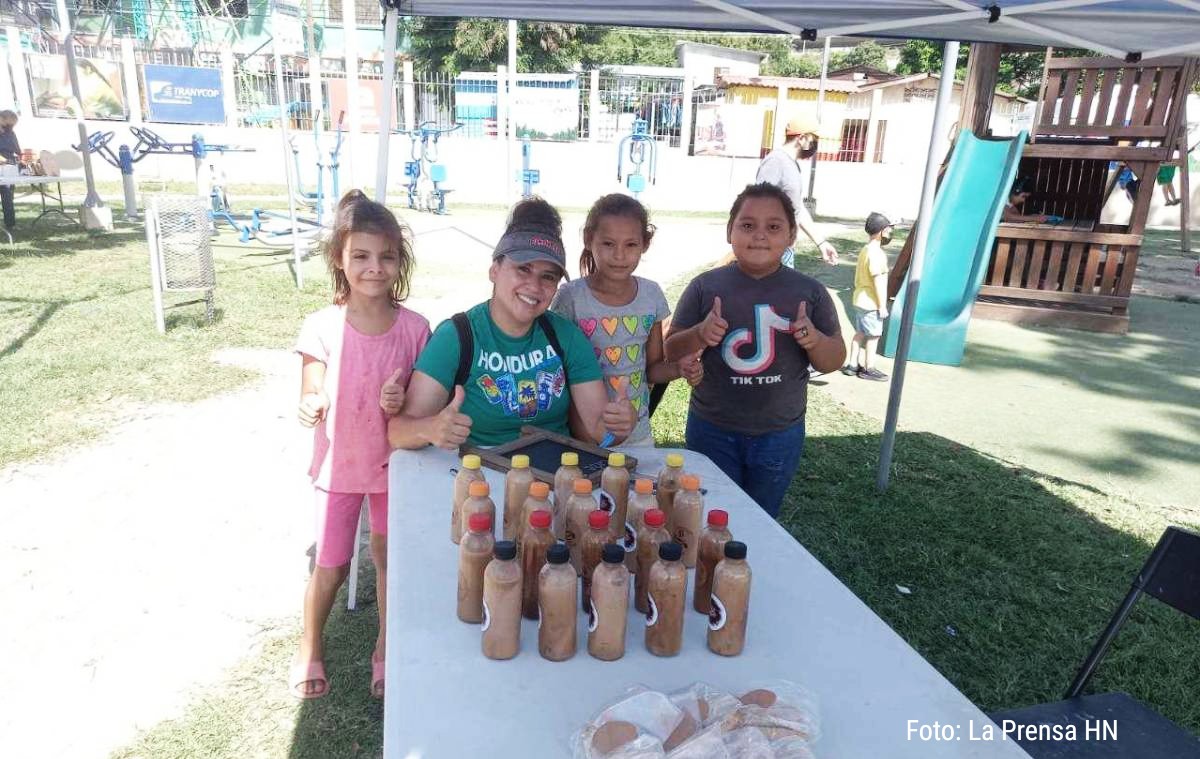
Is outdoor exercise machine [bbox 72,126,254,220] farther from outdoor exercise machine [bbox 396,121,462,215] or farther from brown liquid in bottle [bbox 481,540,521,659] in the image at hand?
brown liquid in bottle [bbox 481,540,521,659]

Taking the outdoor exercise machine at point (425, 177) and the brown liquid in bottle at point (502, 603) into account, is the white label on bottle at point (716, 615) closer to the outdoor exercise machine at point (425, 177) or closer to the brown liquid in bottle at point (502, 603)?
the brown liquid in bottle at point (502, 603)

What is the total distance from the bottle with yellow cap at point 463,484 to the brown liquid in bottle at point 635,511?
362mm

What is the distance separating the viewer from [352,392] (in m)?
2.57

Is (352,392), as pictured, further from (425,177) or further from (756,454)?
(425,177)

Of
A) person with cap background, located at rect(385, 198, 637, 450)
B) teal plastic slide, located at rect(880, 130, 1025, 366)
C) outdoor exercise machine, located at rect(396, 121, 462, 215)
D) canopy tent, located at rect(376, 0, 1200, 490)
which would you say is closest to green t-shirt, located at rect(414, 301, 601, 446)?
person with cap background, located at rect(385, 198, 637, 450)

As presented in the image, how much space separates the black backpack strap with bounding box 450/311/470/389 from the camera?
2.33m

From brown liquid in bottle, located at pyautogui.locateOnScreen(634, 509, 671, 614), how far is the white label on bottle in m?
0.15

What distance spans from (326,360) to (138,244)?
34.0 feet

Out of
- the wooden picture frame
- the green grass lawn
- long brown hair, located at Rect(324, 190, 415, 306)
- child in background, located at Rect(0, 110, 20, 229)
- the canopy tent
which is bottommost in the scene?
the green grass lawn

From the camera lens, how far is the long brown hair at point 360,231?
254 centimetres

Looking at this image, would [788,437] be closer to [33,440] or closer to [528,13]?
[528,13]

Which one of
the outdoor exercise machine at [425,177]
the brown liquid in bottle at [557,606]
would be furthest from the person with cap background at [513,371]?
the outdoor exercise machine at [425,177]

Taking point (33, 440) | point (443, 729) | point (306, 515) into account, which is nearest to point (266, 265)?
point (33, 440)

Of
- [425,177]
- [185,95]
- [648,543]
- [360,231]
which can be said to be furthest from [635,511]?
[185,95]
